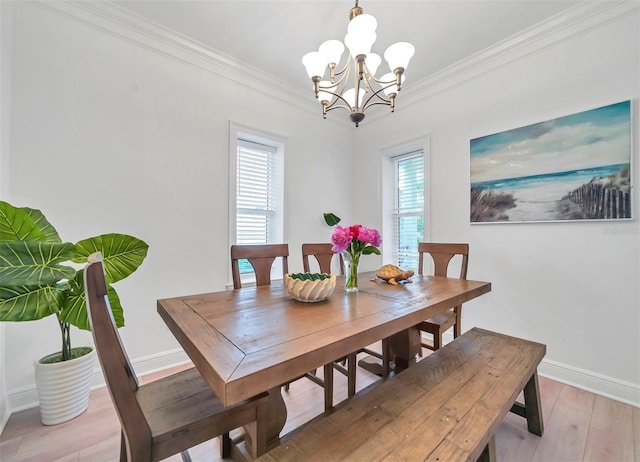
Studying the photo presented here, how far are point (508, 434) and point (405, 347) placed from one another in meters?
0.71

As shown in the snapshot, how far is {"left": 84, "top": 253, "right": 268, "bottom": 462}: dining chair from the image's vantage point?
2.32 ft

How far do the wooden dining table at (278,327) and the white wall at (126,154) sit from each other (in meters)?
1.13

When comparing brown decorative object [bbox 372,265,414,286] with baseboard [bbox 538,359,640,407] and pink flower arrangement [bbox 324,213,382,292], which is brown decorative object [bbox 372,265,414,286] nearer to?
pink flower arrangement [bbox 324,213,382,292]

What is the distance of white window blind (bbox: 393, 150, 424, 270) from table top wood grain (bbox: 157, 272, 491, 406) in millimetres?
1692

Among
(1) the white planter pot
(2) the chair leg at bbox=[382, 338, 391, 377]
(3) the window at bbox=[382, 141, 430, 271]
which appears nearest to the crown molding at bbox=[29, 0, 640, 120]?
(3) the window at bbox=[382, 141, 430, 271]

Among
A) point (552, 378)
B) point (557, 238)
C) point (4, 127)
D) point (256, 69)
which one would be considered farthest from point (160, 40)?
point (552, 378)

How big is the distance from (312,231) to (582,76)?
2.83 meters

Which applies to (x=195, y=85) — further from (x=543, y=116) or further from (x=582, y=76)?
(x=582, y=76)

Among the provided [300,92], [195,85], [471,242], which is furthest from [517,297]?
[195,85]

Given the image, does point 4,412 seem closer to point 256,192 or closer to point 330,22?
point 256,192

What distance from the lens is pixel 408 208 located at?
11.3ft

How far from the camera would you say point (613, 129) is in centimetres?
191

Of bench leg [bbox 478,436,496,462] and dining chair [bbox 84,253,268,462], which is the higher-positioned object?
dining chair [bbox 84,253,268,462]

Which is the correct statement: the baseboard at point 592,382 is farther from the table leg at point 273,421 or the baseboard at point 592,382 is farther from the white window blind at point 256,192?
the white window blind at point 256,192
